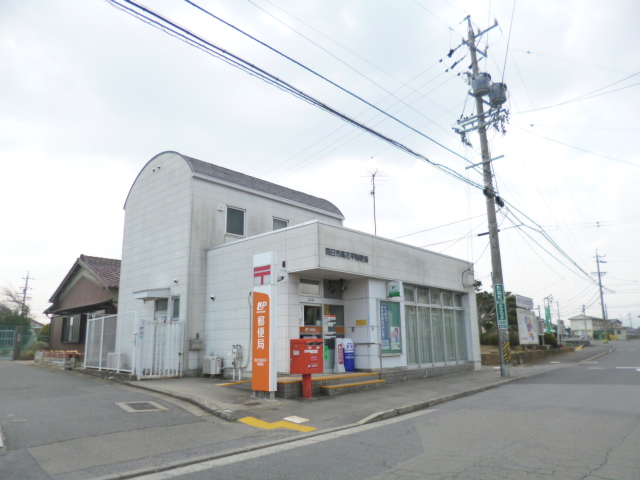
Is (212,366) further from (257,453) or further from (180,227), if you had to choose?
(257,453)

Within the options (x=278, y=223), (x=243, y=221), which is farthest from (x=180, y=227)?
(x=278, y=223)

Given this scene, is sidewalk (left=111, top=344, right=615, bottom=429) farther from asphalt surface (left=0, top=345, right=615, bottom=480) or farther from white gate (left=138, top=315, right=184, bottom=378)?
white gate (left=138, top=315, right=184, bottom=378)

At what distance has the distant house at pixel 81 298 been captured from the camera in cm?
2239

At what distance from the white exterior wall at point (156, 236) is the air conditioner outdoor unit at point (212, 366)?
200 cm

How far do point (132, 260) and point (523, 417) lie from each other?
54.1 feet

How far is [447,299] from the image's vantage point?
19703 mm

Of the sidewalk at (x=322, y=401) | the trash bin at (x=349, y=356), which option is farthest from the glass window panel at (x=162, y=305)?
the trash bin at (x=349, y=356)

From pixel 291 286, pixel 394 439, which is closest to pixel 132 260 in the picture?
pixel 291 286

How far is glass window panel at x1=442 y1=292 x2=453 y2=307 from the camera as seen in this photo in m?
19.4

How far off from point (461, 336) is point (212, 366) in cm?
1109

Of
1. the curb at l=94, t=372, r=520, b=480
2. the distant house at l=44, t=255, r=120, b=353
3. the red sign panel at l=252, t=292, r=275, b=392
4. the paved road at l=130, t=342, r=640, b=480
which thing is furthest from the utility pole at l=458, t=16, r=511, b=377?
the distant house at l=44, t=255, r=120, b=353

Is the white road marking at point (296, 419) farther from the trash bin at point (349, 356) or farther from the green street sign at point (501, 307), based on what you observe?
the green street sign at point (501, 307)

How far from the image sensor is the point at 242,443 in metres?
7.36

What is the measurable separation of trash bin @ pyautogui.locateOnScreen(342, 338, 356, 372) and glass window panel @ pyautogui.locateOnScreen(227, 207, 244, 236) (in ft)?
21.0
